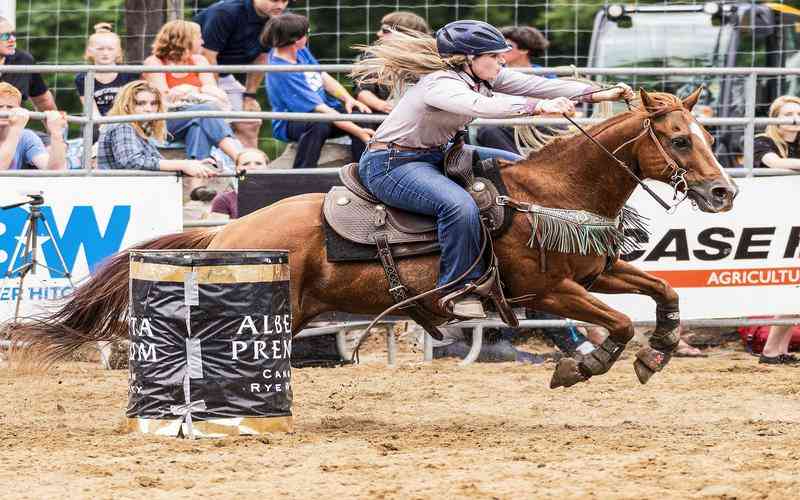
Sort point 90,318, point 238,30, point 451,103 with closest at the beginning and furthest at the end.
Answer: point 451,103 < point 90,318 < point 238,30

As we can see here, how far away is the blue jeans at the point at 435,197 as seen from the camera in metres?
7.43

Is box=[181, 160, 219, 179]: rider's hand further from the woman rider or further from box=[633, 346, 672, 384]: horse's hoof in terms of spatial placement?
box=[633, 346, 672, 384]: horse's hoof

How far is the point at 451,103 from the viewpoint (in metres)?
7.23

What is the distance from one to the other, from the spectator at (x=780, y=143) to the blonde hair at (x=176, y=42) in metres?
4.59

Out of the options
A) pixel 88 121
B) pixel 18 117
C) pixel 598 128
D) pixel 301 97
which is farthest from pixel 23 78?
pixel 598 128

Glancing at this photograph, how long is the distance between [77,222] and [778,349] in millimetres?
5390

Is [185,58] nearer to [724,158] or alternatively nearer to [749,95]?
[749,95]

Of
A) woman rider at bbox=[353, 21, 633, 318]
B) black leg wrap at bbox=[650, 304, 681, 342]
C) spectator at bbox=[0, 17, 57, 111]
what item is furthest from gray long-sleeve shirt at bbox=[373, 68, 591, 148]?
spectator at bbox=[0, 17, 57, 111]

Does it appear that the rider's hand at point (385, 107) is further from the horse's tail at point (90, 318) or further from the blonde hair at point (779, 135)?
the horse's tail at point (90, 318)

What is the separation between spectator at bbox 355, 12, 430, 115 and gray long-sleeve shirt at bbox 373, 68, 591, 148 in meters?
2.84

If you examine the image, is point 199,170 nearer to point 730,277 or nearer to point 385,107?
point 385,107

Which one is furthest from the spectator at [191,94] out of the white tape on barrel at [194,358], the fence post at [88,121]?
the white tape on barrel at [194,358]

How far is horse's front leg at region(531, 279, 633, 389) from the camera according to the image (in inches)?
302

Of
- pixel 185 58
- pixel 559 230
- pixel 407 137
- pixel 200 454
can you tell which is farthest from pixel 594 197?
pixel 185 58
